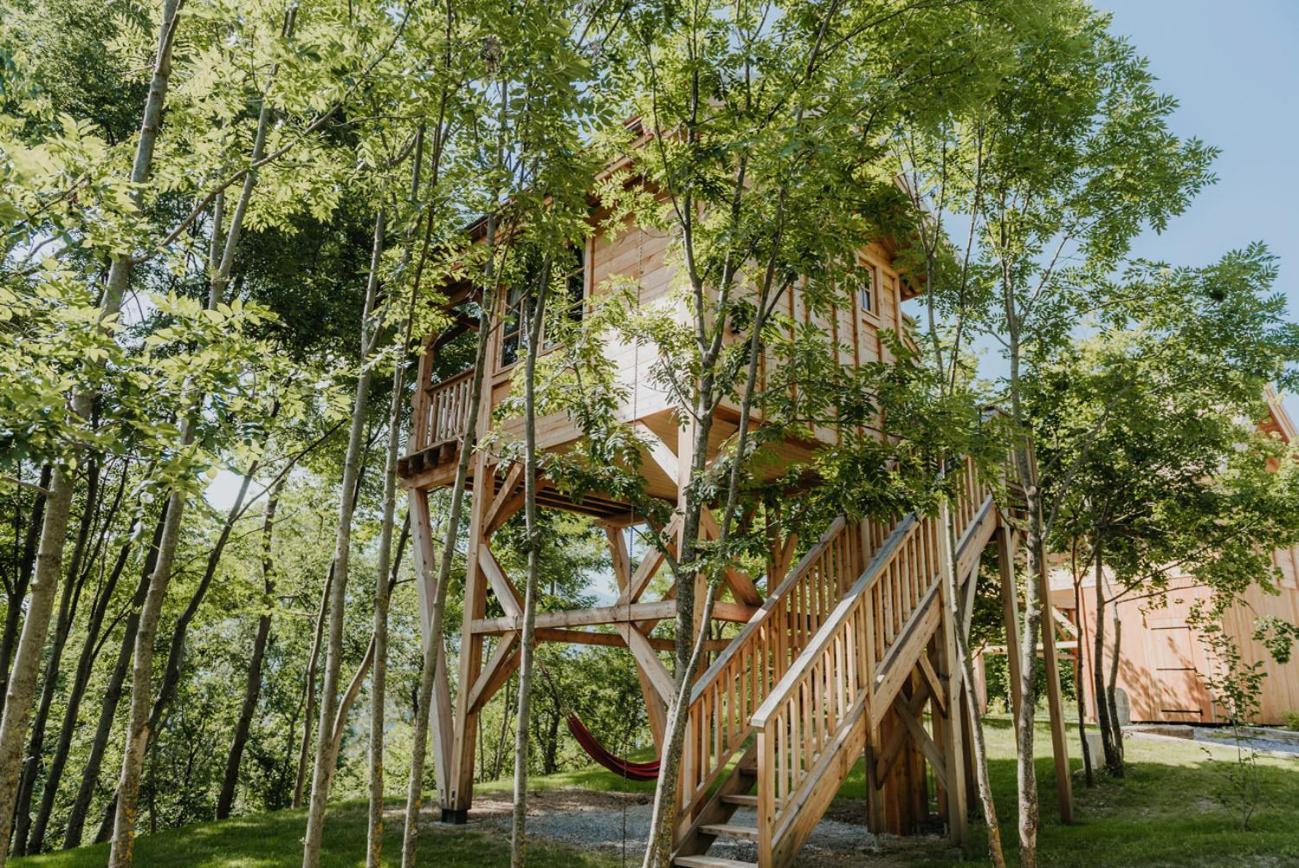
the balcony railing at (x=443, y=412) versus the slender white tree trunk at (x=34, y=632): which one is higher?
the balcony railing at (x=443, y=412)

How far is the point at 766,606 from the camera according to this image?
20.9 ft

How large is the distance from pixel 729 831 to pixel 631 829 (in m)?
2.86

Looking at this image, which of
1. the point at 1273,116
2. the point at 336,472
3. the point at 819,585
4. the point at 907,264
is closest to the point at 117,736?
the point at 336,472

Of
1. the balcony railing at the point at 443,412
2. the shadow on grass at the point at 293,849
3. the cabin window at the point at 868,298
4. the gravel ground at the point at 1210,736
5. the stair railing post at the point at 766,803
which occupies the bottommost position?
the shadow on grass at the point at 293,849

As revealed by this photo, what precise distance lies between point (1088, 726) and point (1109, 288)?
964 centimetres

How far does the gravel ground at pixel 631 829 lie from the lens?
6.67 m

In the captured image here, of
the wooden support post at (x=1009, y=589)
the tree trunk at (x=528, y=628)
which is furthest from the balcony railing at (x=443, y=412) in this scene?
the wooden support post at (x=1009, y=589)

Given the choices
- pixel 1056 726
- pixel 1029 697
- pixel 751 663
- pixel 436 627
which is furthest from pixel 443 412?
pixel 1056 726

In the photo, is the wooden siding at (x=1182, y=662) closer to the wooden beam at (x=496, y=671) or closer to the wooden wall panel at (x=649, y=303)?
the wooden wall panel at (x=649, y=303)

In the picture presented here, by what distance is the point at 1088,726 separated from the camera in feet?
44.7

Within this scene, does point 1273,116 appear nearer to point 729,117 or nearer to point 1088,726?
point 729,117

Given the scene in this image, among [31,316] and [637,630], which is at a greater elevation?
[31,316]

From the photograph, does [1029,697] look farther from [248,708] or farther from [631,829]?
[248,708]

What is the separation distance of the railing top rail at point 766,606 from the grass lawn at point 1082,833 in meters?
1.04
